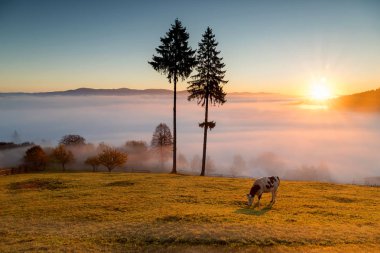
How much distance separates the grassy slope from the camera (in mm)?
15969

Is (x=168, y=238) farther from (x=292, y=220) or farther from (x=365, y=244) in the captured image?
(x=365, y=244)

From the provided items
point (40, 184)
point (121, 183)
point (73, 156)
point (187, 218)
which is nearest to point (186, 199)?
point (187, 218)

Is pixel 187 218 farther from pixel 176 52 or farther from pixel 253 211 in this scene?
pixel 176 52

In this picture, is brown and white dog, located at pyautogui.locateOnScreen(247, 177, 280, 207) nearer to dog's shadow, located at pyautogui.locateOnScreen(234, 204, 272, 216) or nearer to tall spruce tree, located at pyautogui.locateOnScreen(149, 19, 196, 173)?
dog's shadow, located at pyautogui.locateOnScreen(234, 204, 272, 216)

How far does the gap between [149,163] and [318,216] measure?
111m

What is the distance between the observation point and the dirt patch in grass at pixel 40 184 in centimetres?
3272

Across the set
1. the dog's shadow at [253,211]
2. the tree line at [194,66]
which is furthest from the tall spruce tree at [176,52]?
the dog's shadow at [253,211]

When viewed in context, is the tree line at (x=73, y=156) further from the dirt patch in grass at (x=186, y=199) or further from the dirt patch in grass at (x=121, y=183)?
the dirt patch in grass at (x=186, y=199)

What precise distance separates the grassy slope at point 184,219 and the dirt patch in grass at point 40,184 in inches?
24.0

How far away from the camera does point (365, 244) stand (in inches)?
629

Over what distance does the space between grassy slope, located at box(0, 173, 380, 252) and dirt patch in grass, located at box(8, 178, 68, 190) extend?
24.0 inches

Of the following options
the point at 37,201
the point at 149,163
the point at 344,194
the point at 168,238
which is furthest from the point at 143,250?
the point at 149,163

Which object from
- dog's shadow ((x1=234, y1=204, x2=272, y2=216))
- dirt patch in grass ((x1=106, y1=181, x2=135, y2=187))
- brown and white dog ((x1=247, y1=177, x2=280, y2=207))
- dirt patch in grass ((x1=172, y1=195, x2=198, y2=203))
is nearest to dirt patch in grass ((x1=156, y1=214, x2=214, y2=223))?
dog's shadow ((x1=234, y1=204, x2=272, y2=216))

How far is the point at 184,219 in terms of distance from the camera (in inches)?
770
